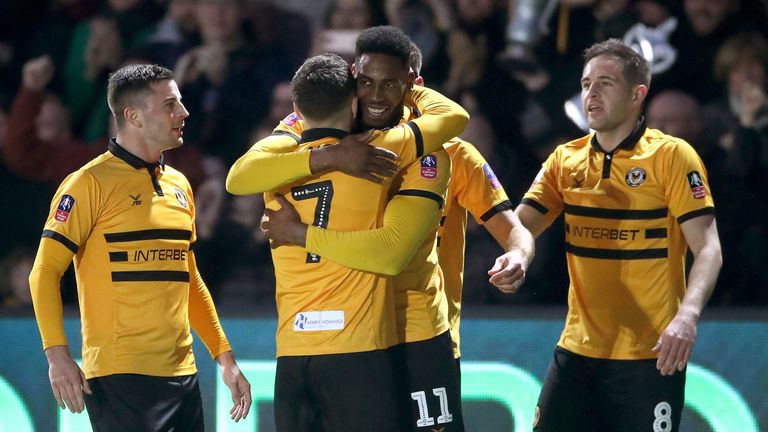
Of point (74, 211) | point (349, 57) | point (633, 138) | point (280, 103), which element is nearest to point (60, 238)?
point (74, 211)

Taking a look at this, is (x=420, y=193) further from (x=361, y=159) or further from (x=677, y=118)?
(x=677, y=118)

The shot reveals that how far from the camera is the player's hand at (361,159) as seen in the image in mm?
3453

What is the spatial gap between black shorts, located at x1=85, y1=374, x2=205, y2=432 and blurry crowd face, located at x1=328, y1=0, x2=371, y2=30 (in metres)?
2.91

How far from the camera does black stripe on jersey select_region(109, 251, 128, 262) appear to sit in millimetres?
3926

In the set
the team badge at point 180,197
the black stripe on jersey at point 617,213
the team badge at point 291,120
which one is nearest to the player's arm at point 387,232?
the team badge at point 291,120

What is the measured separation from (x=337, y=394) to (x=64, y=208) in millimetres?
1111

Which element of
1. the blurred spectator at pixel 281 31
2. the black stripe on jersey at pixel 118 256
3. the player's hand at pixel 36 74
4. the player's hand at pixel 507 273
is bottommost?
the player's hand at pixel 507 273

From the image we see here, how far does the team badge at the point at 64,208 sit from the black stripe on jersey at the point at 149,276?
0.25m

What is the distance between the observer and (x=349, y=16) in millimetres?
6387

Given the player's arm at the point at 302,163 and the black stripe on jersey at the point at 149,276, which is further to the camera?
the black stripe on jersey at the point at 149,276

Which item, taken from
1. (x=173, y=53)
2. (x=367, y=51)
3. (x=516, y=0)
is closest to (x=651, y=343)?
(x=367, y=51)

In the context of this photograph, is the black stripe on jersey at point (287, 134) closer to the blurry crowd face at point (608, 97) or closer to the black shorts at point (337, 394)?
the black shorts at point (337, 394)

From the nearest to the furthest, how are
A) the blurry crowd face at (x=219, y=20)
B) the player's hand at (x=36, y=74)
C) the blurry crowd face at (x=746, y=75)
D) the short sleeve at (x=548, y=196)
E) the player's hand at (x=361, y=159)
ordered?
the player's hand at (x=361, y=159)
the short sleeve at (x=548, y=196)
the blurry crowd face at (x=746, y=75)
the player's hand at (x=36, y=74)
the blurry crowd face at (x=219, y=20)

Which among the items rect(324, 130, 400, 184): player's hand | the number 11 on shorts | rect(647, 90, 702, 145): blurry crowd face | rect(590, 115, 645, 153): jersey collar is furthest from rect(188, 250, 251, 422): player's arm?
rect(647, 90, 702, 145): blurry crowd face
